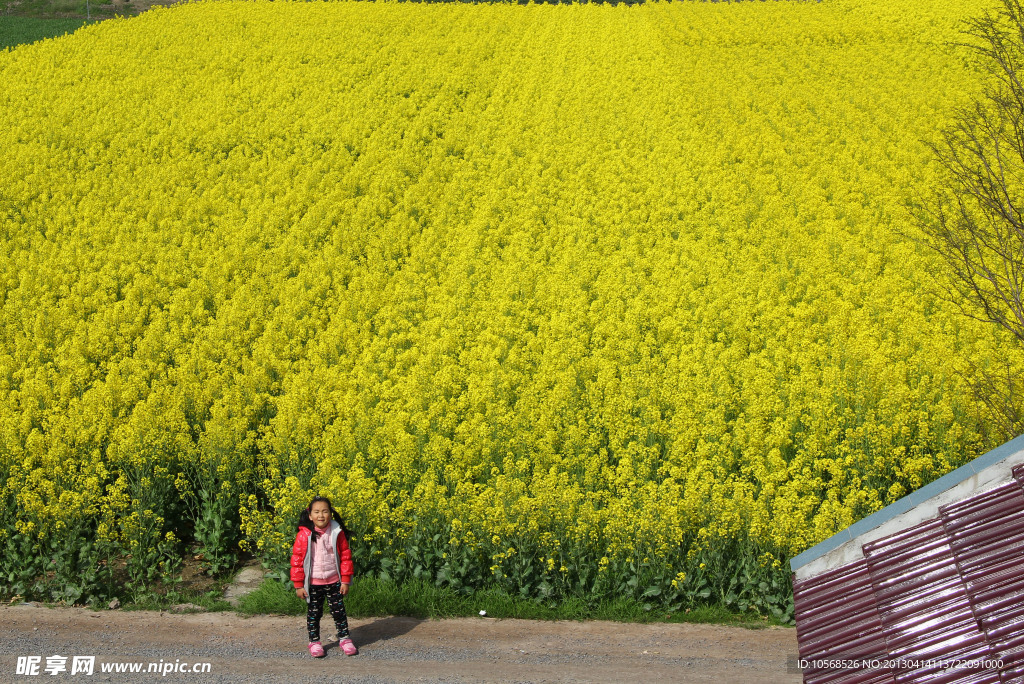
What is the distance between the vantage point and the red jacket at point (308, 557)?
835 centimetres

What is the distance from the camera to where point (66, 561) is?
33.2 feet

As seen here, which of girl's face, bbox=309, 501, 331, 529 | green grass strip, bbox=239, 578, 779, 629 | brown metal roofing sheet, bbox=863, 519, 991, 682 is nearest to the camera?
brown metal roofing sheet, bbox=863, 519, 991, 682

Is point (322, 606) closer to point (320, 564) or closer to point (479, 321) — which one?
point (320, 564)

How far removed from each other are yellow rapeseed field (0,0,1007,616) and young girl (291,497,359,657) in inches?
61.0

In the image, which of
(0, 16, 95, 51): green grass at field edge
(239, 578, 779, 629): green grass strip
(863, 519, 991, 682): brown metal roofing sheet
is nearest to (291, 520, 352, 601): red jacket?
(239, 578, 779, 629): green grass strip

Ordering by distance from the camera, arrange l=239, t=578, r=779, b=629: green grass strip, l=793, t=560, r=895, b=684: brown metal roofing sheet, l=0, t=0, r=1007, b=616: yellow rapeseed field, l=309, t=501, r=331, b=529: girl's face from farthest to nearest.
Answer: l=0, t=0, r=1007, b=616: yellow rapeseed field
l=239, t=578, r=779, b=629: green grass strip
l=309, t=501, r=331, b=529: girl's face
l=793, t=560, r=895, b=684: brown metal roofing sheet

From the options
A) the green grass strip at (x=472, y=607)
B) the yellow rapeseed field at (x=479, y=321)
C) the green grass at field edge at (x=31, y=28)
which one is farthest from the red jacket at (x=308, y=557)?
the green grass at field edge at (x=31, y=28)

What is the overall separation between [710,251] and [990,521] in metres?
10.9

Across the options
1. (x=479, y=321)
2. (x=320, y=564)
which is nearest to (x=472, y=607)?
(x=320, y=564)

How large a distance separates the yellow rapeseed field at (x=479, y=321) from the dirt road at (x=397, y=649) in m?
0.58

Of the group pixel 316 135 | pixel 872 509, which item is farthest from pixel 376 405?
pixel 316 135

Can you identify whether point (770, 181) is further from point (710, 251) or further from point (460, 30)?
point (460, 30)

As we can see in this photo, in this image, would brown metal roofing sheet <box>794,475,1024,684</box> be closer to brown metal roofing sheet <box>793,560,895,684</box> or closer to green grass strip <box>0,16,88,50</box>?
brown metal roofing sheet <box>793,560,895,684</box>

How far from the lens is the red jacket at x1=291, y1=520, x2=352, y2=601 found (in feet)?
27.4
